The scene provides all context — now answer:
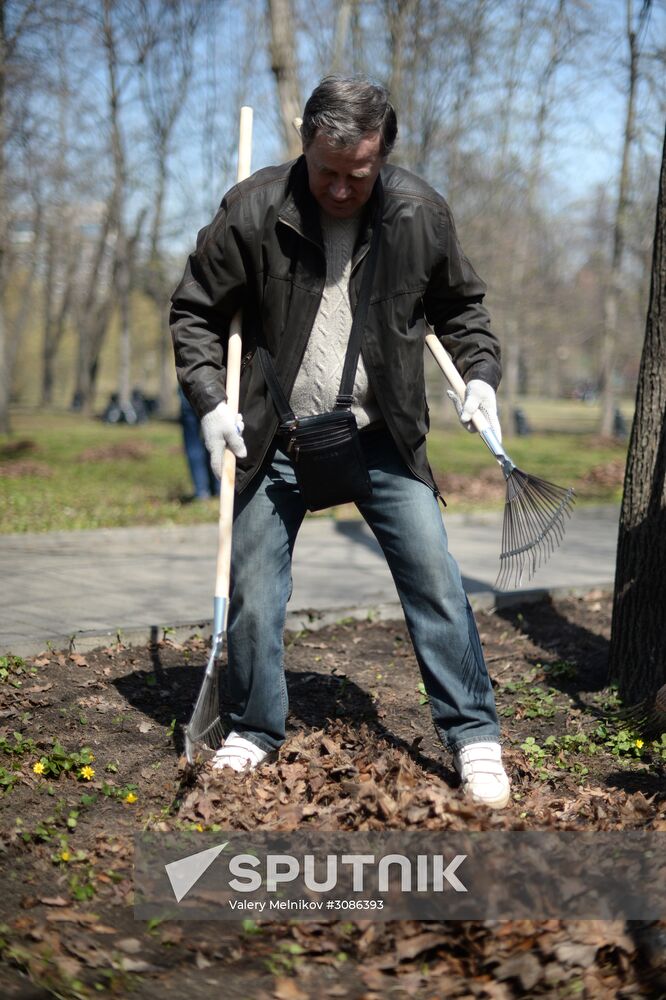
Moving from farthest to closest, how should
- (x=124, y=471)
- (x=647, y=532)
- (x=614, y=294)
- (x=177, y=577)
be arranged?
(x=614, y=294)
(x=124, y=471)
(x=177, y=577)
(x=647, y=532)

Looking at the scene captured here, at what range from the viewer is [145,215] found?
34.4 m

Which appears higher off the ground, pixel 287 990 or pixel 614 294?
pixel 614 294

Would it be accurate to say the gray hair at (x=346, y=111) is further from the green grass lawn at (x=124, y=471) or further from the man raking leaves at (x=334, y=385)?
the green grass lawn at (x=124, y=471)

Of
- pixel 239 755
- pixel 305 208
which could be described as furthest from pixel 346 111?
pixel 239 755

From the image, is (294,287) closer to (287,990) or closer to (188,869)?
(188,869)

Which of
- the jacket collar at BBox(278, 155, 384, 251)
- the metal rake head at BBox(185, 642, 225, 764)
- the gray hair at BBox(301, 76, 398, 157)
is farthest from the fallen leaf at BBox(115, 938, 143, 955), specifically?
the gray hair at BBox(301, 76, 398, 157)

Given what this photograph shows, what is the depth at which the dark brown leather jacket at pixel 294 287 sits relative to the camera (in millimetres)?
3434

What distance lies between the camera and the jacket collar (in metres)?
3.40

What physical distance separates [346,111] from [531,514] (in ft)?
4.73

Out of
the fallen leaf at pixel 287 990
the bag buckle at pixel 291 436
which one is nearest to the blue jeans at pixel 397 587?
the bag buckle at pixel 291 436

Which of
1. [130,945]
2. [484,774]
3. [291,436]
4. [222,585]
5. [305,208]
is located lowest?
[130,945]

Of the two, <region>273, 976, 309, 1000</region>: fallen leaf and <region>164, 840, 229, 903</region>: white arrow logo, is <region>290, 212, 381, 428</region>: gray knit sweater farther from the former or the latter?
<region>273, 976, 309, 1000</region>: fallen leaf

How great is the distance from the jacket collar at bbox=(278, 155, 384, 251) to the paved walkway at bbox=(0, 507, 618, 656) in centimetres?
262

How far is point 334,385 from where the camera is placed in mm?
3523
